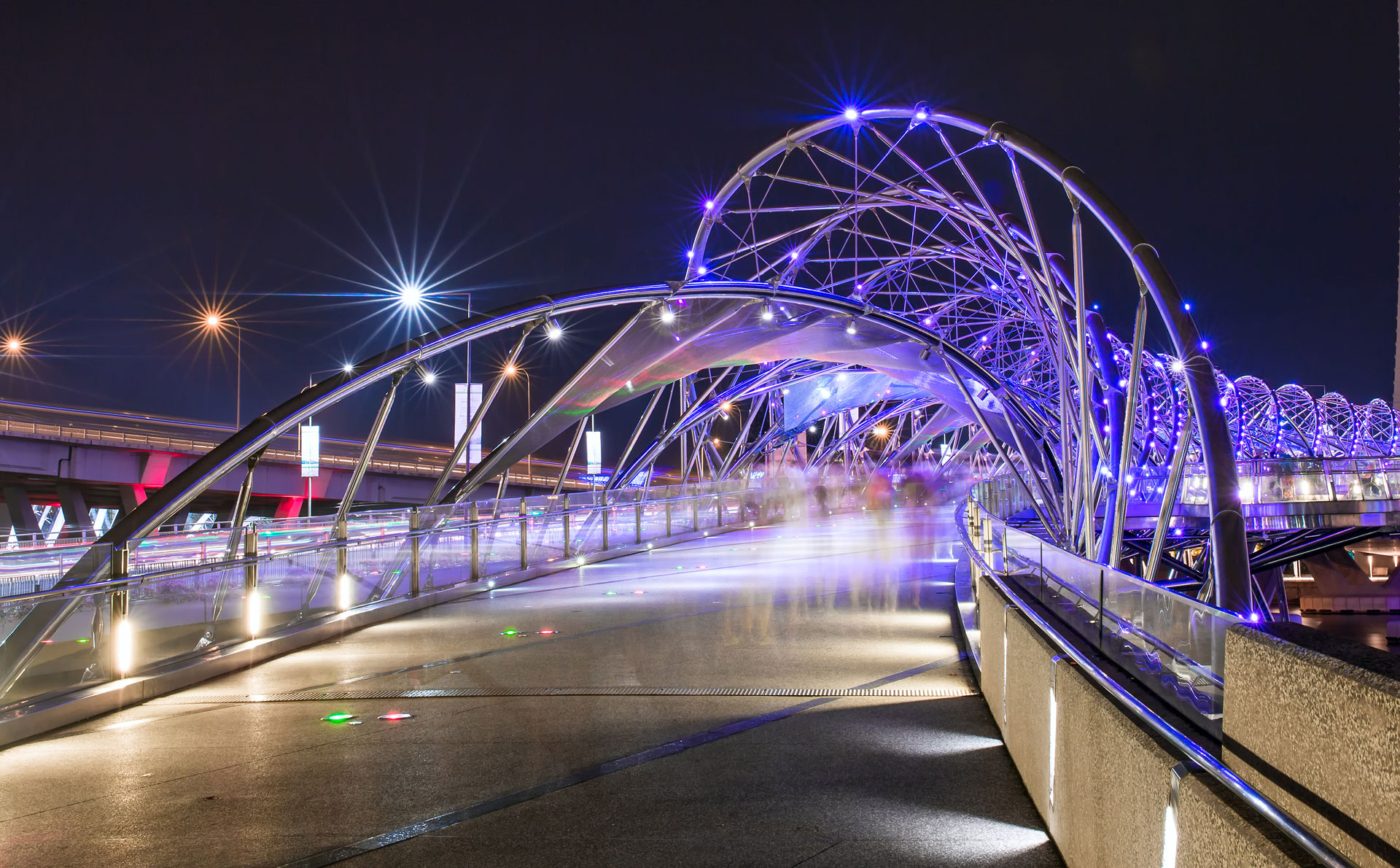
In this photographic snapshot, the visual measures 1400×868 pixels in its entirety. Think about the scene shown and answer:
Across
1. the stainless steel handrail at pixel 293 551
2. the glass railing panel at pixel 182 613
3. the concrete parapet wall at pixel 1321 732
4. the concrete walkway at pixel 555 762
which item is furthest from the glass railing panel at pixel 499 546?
the concrete parapet wall at pixel 1321 732

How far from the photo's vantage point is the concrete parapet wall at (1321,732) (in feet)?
6.99

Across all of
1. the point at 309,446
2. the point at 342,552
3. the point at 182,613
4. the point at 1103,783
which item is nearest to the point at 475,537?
the point at 342,552

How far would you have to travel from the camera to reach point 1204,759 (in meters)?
3.02

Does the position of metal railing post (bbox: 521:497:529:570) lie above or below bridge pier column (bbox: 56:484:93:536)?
below

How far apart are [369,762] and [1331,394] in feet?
308

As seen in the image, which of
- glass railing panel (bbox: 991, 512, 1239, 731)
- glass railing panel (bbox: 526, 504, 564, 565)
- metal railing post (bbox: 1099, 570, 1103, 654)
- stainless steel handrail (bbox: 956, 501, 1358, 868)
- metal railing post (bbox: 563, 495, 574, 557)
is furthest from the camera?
metal railing post (bbox: 563, 495, 574, 557)

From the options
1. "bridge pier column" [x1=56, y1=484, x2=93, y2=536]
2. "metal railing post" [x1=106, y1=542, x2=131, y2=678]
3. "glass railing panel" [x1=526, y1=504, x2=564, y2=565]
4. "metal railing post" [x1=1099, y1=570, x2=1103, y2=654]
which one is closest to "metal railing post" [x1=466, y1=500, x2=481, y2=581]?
"glass railing panel" [x1=526, y1=504, x2=564, y2=565]

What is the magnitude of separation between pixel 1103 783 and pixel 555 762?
371 centimetres

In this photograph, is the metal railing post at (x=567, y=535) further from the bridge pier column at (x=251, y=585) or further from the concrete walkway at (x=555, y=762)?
the bridge pier column at (x=251, y=585)

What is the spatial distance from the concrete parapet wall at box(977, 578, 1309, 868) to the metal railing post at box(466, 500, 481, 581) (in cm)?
1195

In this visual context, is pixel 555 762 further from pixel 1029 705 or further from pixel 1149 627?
pixel 1149 627

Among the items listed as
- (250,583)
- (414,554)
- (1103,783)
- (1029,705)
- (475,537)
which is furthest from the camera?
(475,537)

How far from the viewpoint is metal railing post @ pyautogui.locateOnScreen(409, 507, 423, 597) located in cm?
1542

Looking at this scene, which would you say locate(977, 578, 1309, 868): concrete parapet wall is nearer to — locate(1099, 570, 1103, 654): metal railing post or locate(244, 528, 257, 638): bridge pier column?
locate(1099, 570, 1103, 654): metal railing post
